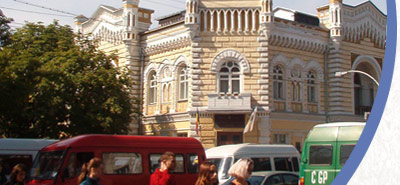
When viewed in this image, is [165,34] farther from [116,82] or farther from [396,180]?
[396,180]

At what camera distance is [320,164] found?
15586mm

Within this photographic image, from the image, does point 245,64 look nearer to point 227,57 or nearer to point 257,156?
point 227,57

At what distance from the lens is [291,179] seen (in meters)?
15.9

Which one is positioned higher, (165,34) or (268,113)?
(165,34)

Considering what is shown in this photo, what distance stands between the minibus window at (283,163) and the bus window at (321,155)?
4629 millimetres

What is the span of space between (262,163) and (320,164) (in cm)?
466

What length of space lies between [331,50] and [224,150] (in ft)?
61.5

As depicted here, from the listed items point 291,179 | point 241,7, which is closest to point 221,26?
point 241,7

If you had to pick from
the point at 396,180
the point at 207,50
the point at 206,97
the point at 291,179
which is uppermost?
the point at 207,50

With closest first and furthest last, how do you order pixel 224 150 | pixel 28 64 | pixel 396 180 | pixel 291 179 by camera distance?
1. pixel 396 180
2. pixel 291 179
3. pixel 224 150
4. pixel 28 64

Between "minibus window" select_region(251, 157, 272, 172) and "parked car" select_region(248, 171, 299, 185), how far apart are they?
3.88 m

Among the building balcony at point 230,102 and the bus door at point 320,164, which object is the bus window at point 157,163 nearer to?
the bus door at point 320,164

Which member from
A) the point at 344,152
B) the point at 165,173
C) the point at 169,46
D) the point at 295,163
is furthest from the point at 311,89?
the point at 165,173

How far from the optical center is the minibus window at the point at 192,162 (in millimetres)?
16672
